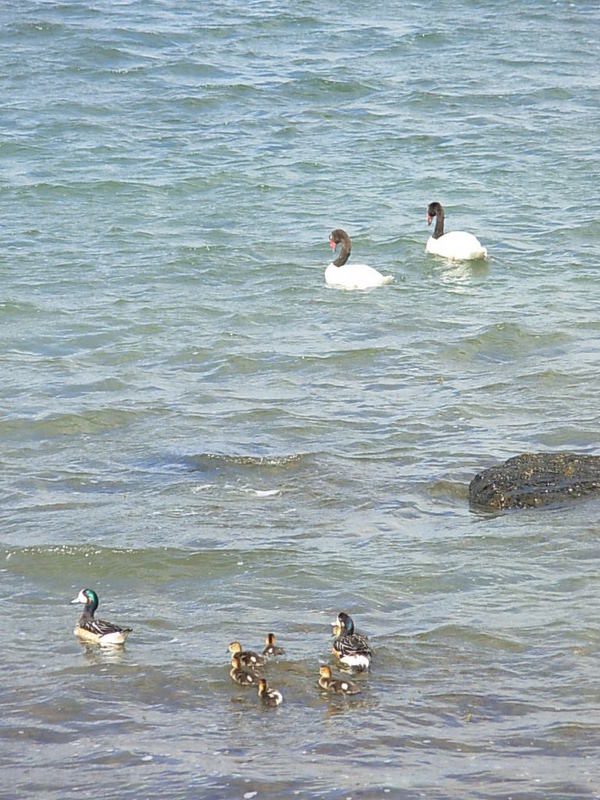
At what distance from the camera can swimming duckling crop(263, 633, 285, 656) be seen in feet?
25.3

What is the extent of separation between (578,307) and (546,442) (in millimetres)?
4363

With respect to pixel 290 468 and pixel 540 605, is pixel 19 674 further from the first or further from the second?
pixel 290 468

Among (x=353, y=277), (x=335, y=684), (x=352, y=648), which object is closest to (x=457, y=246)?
(x=353, y=277)

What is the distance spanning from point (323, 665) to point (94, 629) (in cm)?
127

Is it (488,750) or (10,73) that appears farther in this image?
(10,73)

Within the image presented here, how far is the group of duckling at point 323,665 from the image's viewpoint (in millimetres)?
7359

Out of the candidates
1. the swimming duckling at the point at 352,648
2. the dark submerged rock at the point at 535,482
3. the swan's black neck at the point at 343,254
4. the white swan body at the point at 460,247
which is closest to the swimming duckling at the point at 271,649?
the swimming duckling at the point at 352,648

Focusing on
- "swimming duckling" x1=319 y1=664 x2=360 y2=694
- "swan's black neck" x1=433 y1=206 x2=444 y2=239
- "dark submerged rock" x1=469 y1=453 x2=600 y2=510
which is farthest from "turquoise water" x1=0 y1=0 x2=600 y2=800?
"swan's black neck" x1=433 y1=206 x2=444 y2=239

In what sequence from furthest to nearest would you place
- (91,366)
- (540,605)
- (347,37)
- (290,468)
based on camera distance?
(347,37), (91,366), (290,468), (540,605)

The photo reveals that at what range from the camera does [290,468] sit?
11.1 meters

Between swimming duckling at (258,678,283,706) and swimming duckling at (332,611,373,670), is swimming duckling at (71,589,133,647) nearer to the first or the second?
swimming duckling at (258,678,283,706)

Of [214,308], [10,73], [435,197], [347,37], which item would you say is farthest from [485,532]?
[347,37]

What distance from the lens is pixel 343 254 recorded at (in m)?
17.1

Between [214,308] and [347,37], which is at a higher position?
[347,37]
